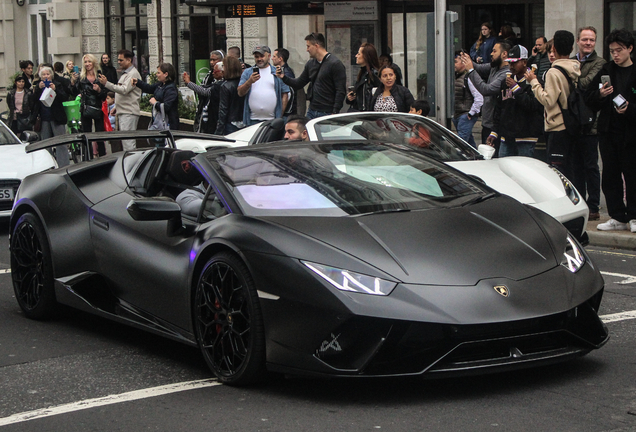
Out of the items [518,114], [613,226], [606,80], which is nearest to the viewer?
[606,80]

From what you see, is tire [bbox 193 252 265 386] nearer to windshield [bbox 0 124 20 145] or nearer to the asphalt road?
the asphalt road

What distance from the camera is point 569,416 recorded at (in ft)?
15.2

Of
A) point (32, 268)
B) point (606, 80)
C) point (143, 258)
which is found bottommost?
point (32, 268)

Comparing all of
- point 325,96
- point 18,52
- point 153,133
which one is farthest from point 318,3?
point 18,52

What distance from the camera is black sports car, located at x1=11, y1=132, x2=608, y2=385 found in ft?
15.7

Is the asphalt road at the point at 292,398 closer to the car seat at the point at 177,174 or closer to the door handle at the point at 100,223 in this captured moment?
the door handle at the point at 100,223

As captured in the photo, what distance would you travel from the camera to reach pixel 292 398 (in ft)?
16.7

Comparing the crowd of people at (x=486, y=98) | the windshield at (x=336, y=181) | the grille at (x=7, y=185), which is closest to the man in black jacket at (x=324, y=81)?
the crowd of people at (x=486, y=98)

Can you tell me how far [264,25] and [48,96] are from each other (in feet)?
26.2

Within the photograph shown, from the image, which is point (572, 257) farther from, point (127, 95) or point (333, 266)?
point (127, 95)

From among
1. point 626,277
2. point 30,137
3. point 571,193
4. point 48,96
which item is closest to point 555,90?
point 571,193

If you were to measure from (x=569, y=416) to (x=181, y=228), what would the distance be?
2354 mm

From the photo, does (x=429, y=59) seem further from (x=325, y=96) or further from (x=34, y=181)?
(x=34, y=181)

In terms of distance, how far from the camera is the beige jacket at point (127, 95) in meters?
17.8
